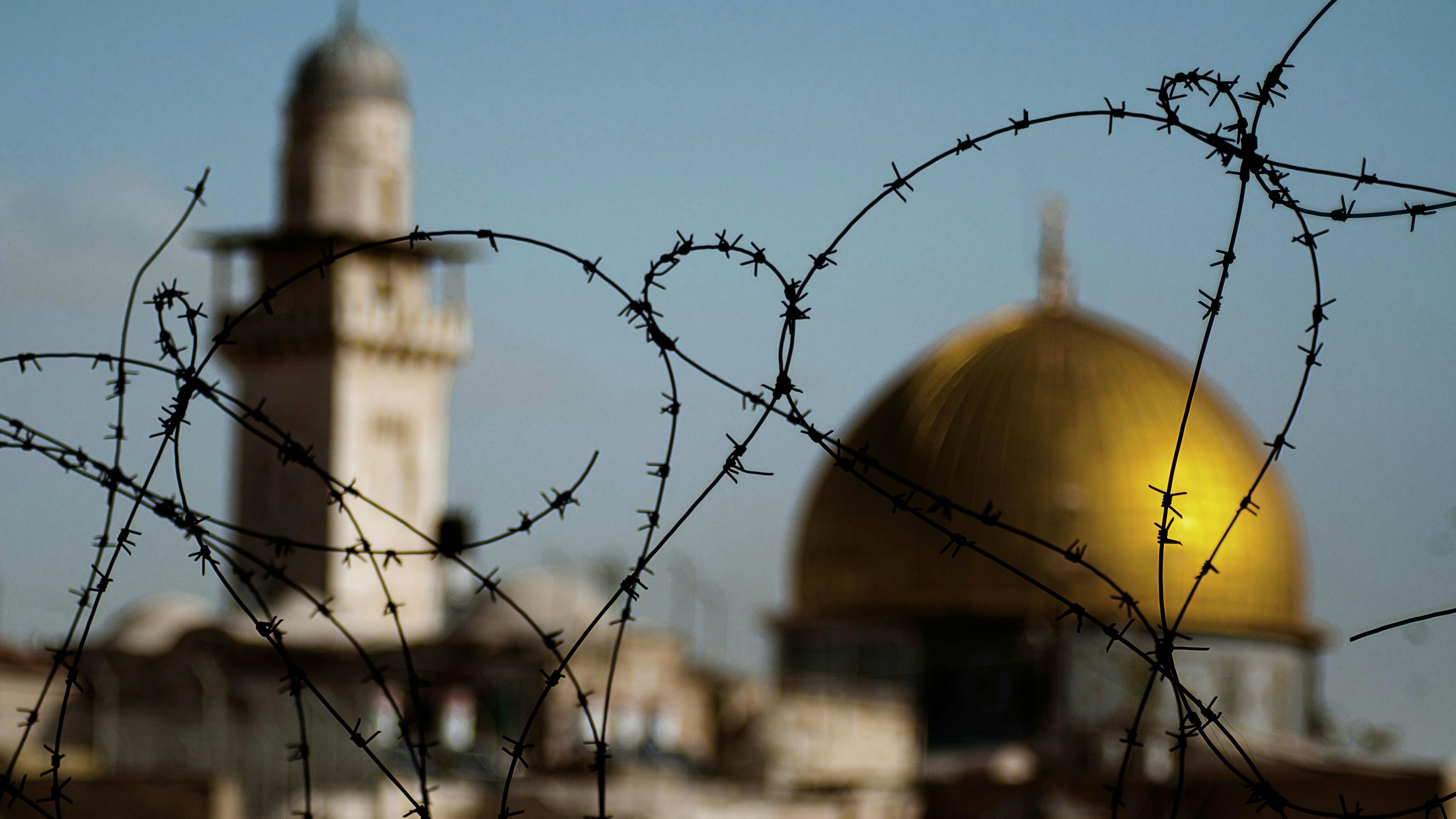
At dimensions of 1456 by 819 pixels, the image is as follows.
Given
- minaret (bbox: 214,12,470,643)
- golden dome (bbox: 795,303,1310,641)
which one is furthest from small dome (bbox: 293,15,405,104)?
golden dome (bbox: 795,303,1310,641)

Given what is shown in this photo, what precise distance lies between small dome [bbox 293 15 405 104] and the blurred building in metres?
0.06

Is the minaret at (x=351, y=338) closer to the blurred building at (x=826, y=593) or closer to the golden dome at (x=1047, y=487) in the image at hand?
the blurred building at (x=826, y=593)

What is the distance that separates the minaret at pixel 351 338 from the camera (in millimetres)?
40719

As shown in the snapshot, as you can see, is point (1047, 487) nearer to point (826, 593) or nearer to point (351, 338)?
point (826, 593)

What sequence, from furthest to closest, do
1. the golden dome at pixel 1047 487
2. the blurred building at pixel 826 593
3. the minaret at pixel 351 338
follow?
the minaret at pixel 351 338
the golden dome at pixel 1047 487
the blurred building at pixel 826 593

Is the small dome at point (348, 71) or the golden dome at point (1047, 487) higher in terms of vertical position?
the small dome at point (348, 71)

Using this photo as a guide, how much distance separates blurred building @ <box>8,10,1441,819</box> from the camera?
96.5 ft

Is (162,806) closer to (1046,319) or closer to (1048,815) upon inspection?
(1048,815)

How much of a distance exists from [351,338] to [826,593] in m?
10.7

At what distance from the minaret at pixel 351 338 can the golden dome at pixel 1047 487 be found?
849cm

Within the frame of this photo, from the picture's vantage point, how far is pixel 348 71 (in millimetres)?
41094

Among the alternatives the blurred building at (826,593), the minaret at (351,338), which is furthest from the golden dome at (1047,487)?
the minaret at (351,338)

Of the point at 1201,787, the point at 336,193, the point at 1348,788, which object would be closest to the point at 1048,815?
the point at 1201,787

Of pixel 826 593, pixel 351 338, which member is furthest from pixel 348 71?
pixel 826 593
